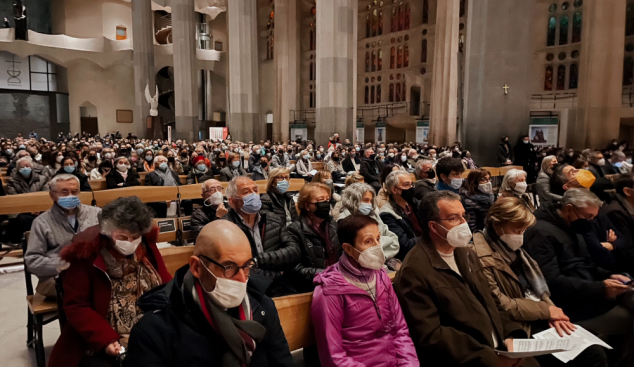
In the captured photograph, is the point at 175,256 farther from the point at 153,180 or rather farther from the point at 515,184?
the point at 153,180

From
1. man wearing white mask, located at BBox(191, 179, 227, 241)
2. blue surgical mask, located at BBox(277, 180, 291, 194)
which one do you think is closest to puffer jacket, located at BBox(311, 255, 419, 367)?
blue surgical mask, located at BBox(277, 180, 291, 194)

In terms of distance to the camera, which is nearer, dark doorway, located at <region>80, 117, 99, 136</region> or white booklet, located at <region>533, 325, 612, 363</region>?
white booklet, located at <region>533, 325, 612, 363</region>

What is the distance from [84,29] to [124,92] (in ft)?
22.0

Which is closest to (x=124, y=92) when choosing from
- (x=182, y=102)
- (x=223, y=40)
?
(x=223, y=40)

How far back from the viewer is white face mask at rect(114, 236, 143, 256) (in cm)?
267

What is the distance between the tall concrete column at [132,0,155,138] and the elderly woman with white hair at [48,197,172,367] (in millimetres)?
32952

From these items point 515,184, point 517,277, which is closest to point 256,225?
point 517,277

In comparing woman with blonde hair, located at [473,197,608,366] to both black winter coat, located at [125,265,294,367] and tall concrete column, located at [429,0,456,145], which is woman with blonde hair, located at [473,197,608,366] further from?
tall concrete column, located at [429,0,456,145]

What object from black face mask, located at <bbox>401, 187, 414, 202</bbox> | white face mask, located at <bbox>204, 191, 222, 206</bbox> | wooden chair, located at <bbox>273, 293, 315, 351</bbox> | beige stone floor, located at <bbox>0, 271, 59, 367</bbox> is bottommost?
beige stone floor, located at <bbox>0, 271, 59, 367</bbox>

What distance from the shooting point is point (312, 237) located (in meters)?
3.71

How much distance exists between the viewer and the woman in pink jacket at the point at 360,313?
2602 mm

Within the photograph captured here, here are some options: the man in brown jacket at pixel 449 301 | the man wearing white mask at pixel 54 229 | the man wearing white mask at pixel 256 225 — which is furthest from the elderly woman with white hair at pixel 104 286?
the man in brown jacket at pixel 449 301

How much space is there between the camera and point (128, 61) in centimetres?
4084

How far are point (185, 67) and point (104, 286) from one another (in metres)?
30.4
